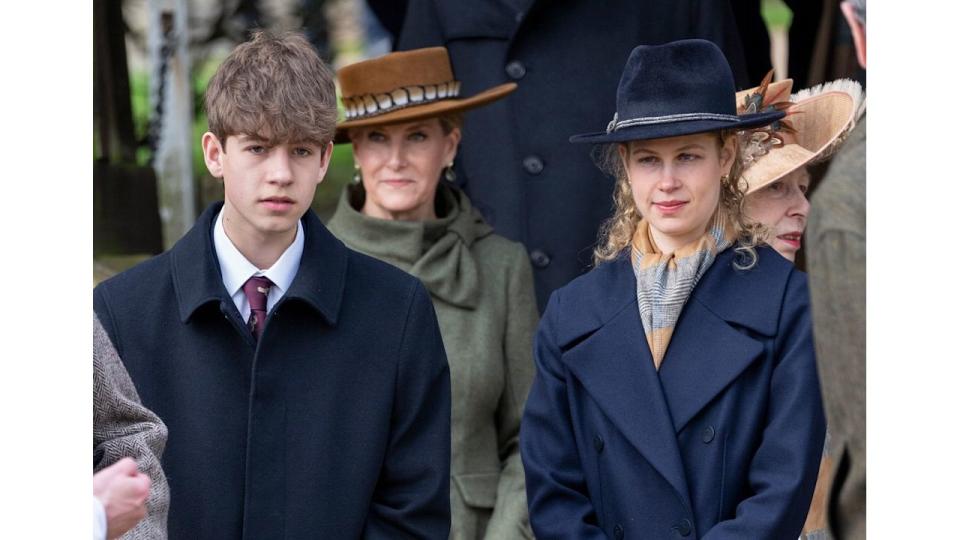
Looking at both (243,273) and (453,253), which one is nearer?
(243,273)

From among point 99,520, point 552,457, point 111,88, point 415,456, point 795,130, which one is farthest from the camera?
point 111,88

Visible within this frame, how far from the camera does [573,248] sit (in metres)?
5.21

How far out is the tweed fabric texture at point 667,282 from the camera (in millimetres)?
3936

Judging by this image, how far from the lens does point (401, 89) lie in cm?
478

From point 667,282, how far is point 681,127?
12.6 inches

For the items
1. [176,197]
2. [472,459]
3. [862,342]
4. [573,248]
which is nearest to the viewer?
[862,342]

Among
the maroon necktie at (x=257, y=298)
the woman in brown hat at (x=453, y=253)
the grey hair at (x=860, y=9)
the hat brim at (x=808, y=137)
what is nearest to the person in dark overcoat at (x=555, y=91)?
the woman in brown hat at (x=453, y=253)

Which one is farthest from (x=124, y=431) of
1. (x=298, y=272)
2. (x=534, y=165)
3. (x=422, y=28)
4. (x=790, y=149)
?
(x=422, y=28)

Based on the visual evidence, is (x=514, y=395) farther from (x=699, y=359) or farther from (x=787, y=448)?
(x=787, y=448)

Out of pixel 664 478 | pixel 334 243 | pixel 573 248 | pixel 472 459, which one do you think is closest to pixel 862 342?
pixel 664 478
